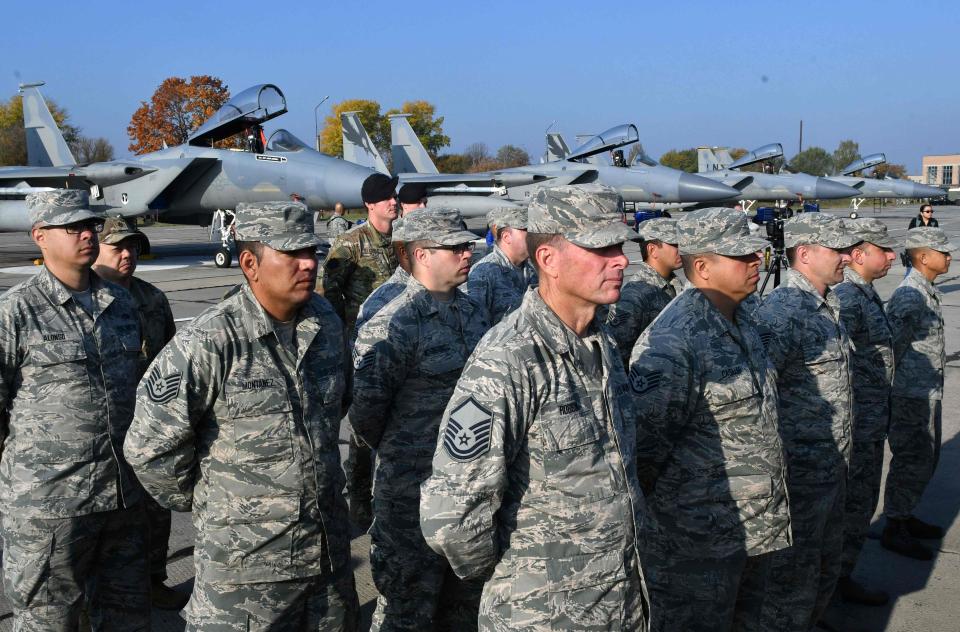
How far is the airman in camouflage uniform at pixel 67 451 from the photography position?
3053mm

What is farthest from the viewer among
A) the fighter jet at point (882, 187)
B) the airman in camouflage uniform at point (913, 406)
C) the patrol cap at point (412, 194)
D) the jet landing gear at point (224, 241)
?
the fighter jet at point (882, 187)

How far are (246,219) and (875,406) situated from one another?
3.13 meters

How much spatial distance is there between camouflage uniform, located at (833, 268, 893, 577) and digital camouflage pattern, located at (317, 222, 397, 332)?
2875mm

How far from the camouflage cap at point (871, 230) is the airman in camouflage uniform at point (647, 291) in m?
0.93

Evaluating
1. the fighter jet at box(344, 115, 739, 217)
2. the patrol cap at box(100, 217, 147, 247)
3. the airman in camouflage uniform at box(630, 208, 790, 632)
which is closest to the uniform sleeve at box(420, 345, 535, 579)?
the airman in camouflage uniform at box(630, 208, 790, 632)

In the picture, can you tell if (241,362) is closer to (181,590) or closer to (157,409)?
(157,409)

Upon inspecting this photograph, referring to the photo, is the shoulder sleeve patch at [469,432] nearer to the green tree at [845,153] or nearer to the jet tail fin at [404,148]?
the jet tail fin at [404,148]

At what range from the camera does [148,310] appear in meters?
3.95

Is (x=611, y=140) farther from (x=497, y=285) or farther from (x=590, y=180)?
(x=497, y=285)

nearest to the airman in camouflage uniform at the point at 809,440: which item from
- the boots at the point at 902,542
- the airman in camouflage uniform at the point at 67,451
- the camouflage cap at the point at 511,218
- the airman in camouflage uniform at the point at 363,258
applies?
the boots at the point at 902,542

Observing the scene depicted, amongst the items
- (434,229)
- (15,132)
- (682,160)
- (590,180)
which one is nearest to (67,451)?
(434,229)

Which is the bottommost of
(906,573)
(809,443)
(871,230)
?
(906,573)

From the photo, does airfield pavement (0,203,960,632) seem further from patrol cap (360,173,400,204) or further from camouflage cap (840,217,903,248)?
patrol cap (360,173,400,204)

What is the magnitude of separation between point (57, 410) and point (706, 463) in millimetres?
2379
